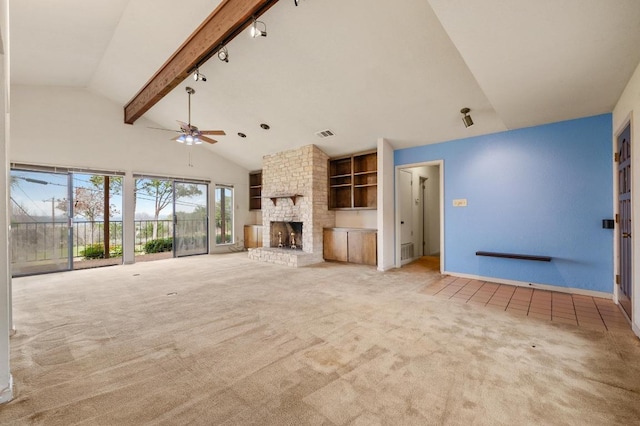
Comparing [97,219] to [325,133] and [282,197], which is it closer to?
[282,197]

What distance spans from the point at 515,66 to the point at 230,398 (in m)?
3.83

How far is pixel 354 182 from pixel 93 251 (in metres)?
7.52

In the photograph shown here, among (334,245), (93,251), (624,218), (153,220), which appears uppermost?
(624,218)

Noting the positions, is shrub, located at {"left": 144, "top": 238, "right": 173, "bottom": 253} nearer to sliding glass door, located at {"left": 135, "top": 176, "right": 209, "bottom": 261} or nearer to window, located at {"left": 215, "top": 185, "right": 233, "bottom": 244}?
sliding glass door, located at {"left": 135, "top": 176, "right": 209, "bottom": 261}

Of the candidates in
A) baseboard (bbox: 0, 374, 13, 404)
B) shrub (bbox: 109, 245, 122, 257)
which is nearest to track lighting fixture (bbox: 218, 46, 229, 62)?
baseboard (bbox: 0, 374, 13, 404)

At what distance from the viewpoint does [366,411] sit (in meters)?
1.62

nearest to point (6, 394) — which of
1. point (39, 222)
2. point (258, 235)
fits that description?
point (39, 222)

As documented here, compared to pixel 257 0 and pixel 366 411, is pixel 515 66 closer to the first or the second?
pixel 257 0

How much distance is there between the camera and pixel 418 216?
7.26m

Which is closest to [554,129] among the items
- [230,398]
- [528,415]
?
[528,415]

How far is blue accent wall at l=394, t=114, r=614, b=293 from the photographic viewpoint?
3816 mm

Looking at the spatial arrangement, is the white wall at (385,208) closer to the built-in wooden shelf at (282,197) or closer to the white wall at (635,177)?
the built-in wooden shelf at (282,197)

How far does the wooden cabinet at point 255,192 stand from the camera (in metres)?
9.26

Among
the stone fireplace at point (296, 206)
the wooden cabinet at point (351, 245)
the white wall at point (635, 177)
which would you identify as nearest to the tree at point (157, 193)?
the stone fireplace at point (296, 206)
